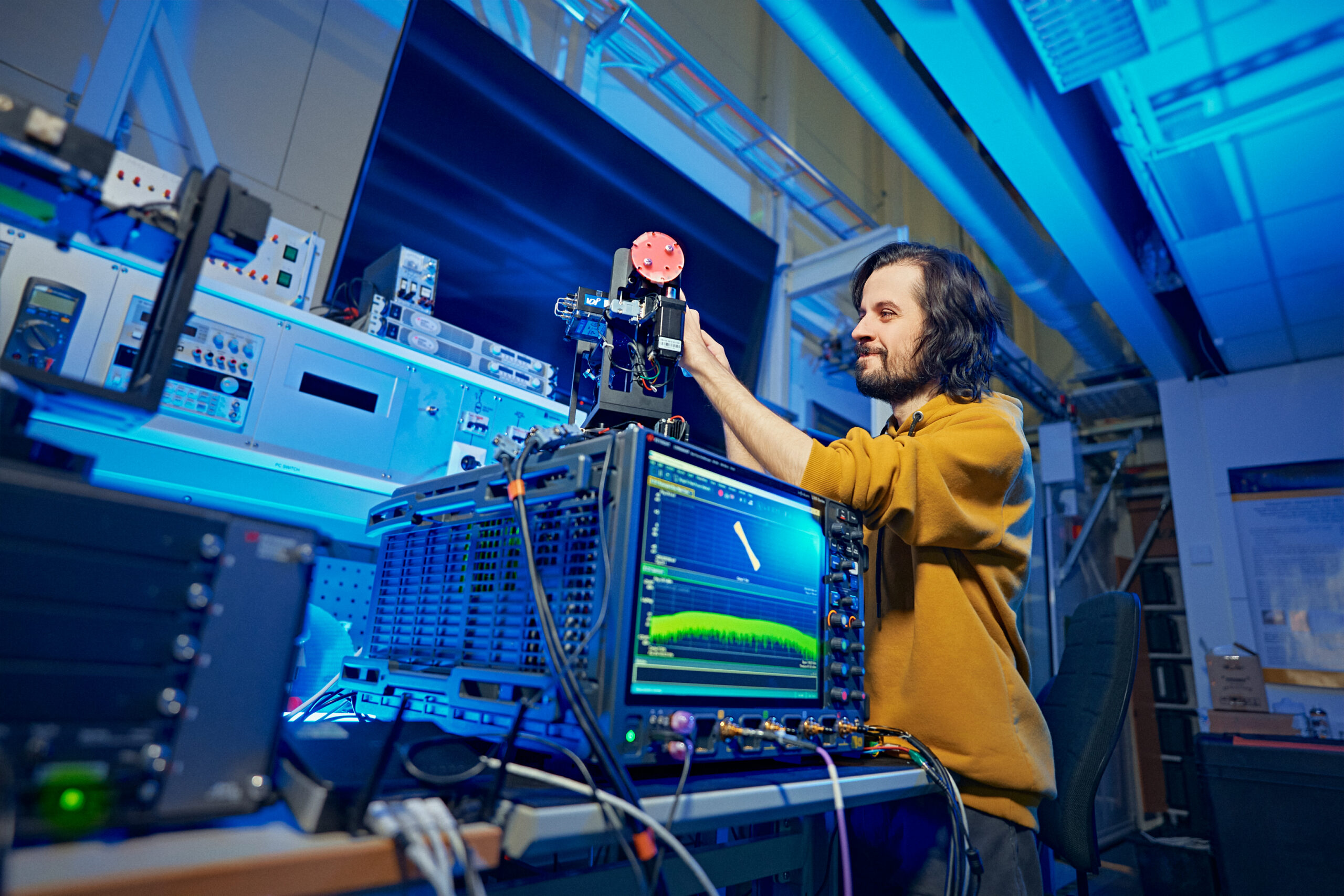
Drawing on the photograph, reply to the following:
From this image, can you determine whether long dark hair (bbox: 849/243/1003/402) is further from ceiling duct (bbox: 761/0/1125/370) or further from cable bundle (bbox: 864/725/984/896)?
ceiling duct (bbox: 761/0/1125/370)

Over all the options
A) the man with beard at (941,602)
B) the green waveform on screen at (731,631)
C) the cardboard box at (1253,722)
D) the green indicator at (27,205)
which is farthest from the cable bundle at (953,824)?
the cardboard box at (1253,722)

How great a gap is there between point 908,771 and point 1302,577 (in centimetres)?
485

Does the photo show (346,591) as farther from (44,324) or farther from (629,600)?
(629,600)

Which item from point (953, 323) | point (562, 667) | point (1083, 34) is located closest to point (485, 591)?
→ point (562, 667)

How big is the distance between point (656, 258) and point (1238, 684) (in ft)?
13.1

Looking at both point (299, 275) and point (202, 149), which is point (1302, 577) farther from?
point (202, 149)

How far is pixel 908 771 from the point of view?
101 centimetres

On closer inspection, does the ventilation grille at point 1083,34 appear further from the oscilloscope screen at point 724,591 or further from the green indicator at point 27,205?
the green indicator at point 27,205

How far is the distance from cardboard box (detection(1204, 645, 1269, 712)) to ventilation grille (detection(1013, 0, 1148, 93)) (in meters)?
2.89

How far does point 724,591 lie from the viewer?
947 mm

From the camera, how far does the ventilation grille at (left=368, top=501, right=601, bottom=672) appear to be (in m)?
0.83

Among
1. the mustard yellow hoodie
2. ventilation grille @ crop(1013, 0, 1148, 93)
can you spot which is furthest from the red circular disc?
ventilation grille @ crop(1013, 0, 1148, 93)

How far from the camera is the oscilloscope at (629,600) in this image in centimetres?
79

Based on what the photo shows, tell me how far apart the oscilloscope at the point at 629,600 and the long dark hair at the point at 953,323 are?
0.44 m
